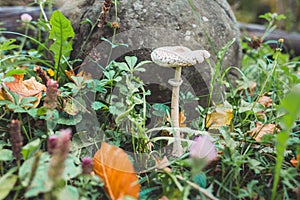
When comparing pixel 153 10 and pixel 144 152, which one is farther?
pixel 153 10

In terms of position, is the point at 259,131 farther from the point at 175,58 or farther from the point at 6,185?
the point at 6,185

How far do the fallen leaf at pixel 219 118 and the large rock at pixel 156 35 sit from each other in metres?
0.13

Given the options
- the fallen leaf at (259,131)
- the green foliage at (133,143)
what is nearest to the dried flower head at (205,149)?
the green foliage at (133,143)

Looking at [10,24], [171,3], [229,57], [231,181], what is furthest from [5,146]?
[10,24]

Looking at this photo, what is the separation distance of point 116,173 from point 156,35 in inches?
27.9

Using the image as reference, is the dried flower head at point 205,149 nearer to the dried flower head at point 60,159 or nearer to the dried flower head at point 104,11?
the dried flower head at point 60,159

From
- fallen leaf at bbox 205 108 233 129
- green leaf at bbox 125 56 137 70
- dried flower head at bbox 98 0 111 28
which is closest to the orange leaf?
green leaf at bbox 125 56 137 70

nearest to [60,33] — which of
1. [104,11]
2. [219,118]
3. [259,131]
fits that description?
[104,11]

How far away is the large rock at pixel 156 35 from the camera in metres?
1.54

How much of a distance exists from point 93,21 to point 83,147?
24.6 inches

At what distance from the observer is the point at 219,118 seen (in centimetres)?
152

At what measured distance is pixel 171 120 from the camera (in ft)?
4.45

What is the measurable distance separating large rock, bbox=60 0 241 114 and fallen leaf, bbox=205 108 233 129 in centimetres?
13

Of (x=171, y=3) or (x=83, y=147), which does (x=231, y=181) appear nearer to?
(x=83, y=147)
